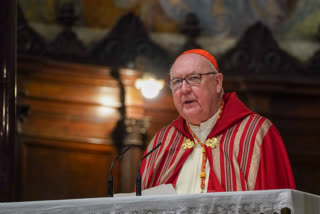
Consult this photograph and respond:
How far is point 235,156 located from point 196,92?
1.54 feet

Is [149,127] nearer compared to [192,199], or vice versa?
[192,199]

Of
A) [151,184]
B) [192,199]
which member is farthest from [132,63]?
[192,199]

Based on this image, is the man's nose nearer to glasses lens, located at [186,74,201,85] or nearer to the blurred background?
glasses lens, located at [186,74,201,85]

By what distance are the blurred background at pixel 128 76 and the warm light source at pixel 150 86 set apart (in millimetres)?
15

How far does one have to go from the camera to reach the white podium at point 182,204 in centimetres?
269

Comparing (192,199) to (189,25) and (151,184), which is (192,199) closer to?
(151,184)

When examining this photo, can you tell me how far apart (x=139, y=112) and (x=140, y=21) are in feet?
4.05

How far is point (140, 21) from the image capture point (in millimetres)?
9289

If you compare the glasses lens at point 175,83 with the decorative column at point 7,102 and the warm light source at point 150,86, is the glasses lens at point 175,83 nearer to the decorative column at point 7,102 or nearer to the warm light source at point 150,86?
the decorative column at point 7,102

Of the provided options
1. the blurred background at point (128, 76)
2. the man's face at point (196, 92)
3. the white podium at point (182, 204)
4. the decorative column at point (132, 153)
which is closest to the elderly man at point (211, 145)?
the man's face at point (196, 92)

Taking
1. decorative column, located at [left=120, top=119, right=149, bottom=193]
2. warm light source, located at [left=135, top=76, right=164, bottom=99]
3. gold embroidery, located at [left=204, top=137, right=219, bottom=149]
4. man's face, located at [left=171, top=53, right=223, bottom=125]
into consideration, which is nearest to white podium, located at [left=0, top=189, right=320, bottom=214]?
gold embroidery, located at [left=204, top=137, right=219, bottom=149]

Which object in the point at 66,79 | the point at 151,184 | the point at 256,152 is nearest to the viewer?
the point at 256,152

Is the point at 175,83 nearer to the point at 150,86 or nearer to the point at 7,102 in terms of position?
the point at 7,102

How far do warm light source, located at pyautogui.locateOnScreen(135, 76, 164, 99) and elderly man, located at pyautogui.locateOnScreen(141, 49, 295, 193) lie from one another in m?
3.96
